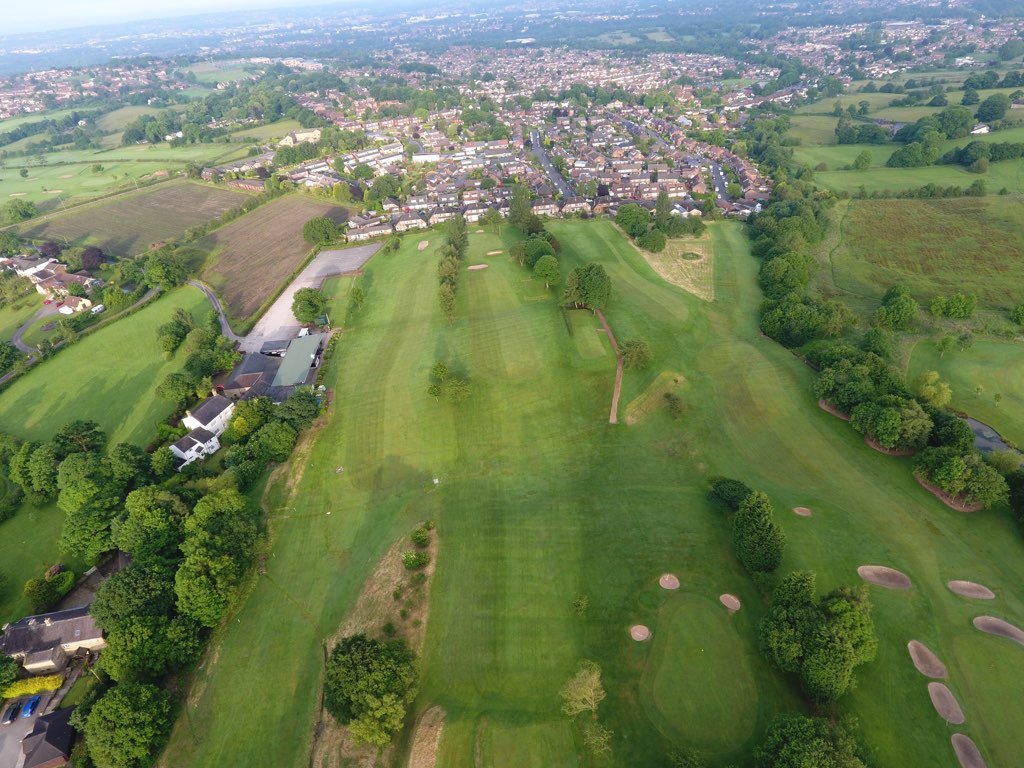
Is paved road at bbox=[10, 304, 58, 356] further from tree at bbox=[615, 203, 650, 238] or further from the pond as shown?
the pond

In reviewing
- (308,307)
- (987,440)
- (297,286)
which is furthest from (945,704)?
(297,286)

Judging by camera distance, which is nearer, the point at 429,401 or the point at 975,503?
the point at 975,503

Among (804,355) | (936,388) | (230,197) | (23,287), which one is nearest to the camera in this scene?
(936,388)

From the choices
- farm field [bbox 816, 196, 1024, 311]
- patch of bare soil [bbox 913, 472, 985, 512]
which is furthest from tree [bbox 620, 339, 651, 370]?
farm field [bbox 816, 196, 1024, 311]

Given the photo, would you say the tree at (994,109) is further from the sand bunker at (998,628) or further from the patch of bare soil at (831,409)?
the sand bunker at (998,628)

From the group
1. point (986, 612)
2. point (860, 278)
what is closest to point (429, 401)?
point (986, 612)

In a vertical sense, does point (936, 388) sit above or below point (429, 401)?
above

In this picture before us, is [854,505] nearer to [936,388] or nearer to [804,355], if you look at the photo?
[936,388]
